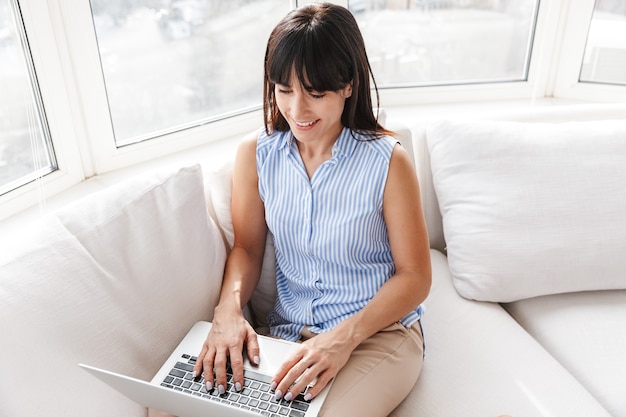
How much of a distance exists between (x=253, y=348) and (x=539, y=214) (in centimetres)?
83

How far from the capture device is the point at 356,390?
1103 millimetres

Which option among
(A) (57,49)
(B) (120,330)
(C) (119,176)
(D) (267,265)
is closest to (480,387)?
(D) (267,265)

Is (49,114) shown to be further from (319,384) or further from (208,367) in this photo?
(319,384)

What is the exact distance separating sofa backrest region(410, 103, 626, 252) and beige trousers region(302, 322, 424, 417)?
0.50 m

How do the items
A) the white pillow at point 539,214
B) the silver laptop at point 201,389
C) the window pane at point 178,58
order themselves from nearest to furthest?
the silver laptop at point 201,389 < the white pillow at point 539,214 < the window pane at point 178,58

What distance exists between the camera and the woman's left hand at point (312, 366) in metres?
1.04

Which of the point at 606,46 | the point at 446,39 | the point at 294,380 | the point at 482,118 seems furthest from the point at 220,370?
the point at 606,46

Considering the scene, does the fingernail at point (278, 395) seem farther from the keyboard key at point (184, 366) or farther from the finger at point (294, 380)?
the keyboard key at point (184, 366)

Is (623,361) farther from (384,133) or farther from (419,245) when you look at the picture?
(384,133)

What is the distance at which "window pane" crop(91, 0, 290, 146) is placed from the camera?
1658mm

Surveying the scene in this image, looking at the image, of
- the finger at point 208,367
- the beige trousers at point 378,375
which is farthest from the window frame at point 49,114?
the beige trousers at point 378,375

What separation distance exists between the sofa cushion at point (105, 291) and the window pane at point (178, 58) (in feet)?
2.05

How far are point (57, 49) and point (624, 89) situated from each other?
2.01 meters

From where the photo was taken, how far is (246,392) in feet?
3.44
